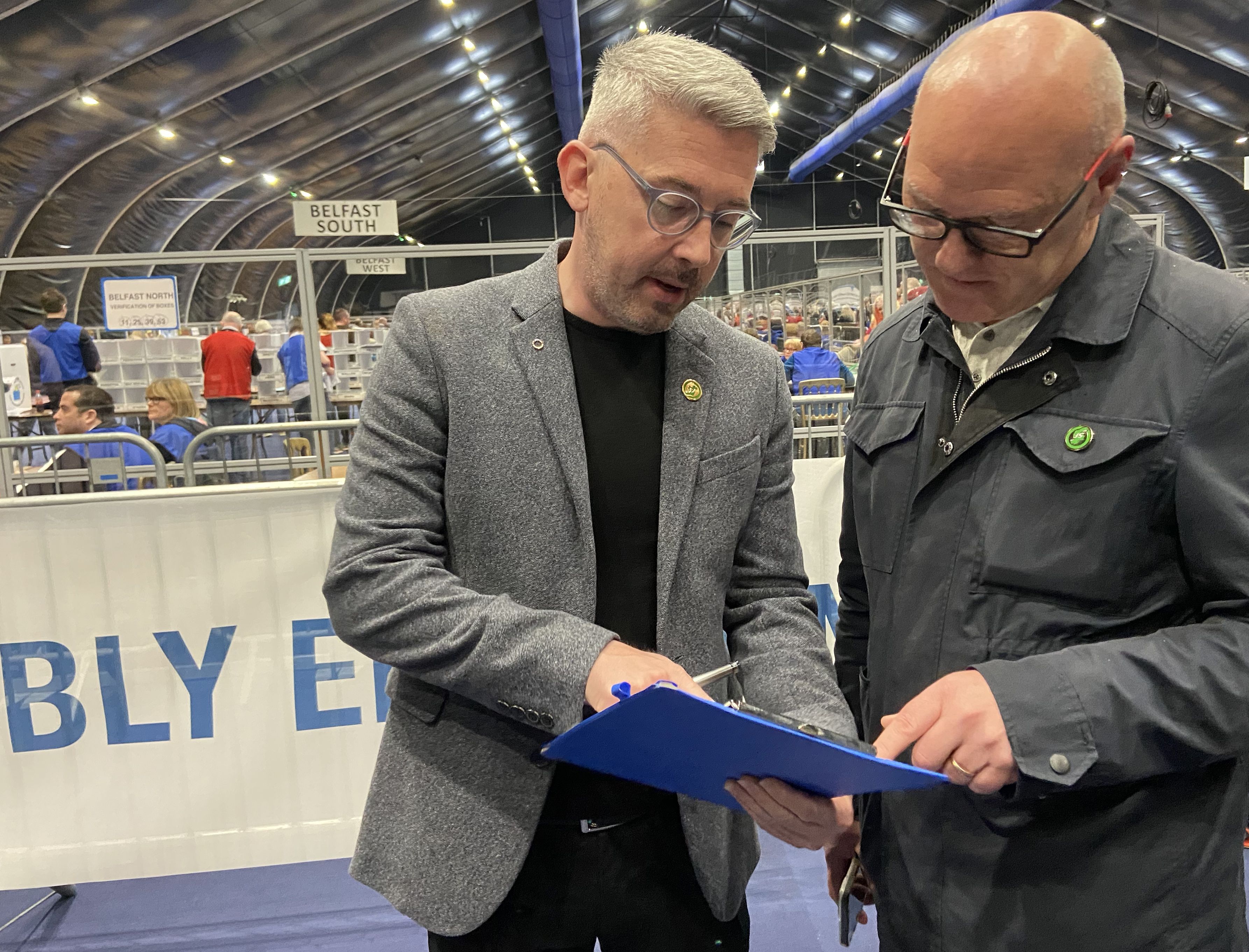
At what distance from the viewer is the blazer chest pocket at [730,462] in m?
1.36

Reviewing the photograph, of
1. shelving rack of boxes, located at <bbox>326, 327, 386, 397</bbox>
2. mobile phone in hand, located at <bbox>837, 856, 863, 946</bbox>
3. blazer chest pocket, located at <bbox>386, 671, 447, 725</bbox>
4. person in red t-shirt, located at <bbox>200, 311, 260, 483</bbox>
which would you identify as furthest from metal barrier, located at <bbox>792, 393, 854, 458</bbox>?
shelving rack of boxes, located at <bbox>326, 327, 386, 397</bbox>

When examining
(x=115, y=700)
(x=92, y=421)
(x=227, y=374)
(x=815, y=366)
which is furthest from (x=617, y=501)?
(x=227, y=374)

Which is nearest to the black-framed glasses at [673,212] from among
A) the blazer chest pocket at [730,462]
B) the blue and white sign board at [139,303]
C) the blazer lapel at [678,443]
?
the blazer lapel at [678,443]

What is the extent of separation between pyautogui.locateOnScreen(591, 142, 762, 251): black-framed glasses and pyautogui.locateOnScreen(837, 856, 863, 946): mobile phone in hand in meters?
1.05

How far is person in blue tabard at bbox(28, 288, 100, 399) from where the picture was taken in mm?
7430

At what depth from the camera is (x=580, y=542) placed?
1285mm

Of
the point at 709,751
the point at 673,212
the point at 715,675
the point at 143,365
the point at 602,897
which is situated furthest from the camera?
the point at 143,365

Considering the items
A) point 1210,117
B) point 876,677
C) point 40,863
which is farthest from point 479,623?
point 1210,117

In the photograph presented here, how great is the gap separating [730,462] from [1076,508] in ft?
1.62

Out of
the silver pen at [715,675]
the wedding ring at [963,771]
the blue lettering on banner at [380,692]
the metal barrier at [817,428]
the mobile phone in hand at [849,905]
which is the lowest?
the blue lettering on banner at [380,692]

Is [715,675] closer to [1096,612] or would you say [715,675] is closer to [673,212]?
[1096,612]

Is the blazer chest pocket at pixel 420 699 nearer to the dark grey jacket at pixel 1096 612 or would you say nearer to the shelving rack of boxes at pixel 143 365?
the dark grey jacket at pixel 1096 612

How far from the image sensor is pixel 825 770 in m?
0.93

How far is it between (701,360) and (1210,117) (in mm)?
18782
